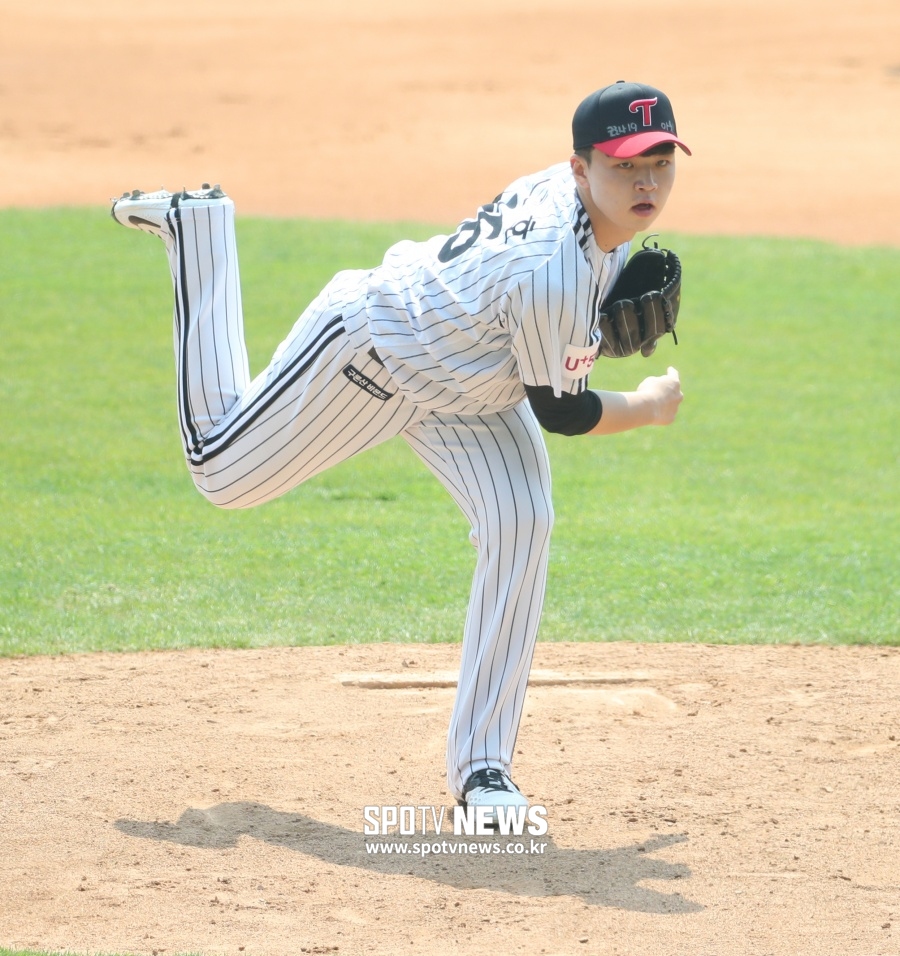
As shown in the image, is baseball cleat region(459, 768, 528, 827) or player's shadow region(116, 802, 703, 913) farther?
baseball cleat region(459, 768, 528, 827)

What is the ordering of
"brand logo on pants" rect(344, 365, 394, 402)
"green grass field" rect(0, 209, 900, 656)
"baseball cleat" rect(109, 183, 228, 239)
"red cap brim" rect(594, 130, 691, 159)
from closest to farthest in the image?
"red cap brim" rect(594, 130, 691, 159) → "brand logo on pants" rect(344, 365, 394, 402) → "baseball cleat" rect(109, 183, 228, 239) → "green grass field" rect(0, 209, 900, 656)

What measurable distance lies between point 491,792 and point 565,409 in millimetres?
943

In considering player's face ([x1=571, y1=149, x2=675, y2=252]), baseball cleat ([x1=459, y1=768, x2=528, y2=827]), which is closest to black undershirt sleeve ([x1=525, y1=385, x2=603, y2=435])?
player's face ([x1=571, y1=149, x2=675, y2=252])

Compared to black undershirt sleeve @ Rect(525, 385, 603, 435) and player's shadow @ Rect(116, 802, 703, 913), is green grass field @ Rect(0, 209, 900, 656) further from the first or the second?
black undershirt sleeve @ Rect(525, 385, 603, 435)

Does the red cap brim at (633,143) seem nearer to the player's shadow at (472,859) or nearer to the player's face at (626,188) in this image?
the player's face at (626,188)

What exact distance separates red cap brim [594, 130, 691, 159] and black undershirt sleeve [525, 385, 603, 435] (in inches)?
20.3

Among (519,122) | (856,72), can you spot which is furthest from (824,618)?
(856,72)

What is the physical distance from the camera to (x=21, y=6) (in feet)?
85.1

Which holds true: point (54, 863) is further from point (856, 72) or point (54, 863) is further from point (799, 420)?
point (856, 72)

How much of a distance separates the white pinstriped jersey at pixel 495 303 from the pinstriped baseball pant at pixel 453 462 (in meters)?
0.08

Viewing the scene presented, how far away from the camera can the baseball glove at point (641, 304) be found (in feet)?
10.5

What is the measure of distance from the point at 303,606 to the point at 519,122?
14.9 m

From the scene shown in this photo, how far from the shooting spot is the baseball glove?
321 cm

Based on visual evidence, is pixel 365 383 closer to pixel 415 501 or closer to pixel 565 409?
pixel 565 409
